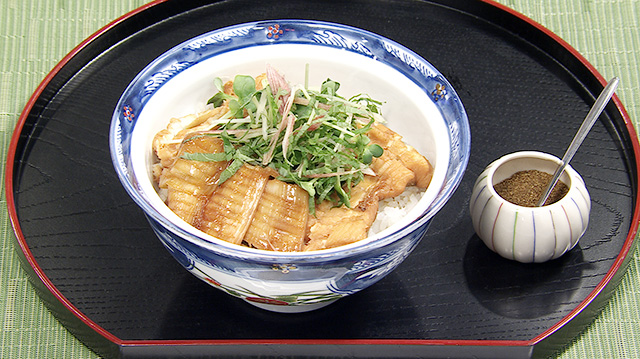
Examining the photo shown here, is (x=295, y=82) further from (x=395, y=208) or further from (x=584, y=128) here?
(x=584, y=128)

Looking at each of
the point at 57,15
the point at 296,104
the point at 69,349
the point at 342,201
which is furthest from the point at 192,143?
the point at 57,15

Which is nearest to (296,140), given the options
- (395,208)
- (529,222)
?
(395,208)

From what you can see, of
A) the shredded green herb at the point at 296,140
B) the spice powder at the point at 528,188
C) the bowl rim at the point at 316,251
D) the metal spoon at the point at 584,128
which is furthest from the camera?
the spice powder at the point at 528,188

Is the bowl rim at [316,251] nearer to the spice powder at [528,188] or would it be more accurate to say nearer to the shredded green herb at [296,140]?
the shredded green herb at [296,140]

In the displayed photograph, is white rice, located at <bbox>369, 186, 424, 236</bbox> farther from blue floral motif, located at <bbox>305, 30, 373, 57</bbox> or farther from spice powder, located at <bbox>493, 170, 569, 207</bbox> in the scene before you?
blue floral motif, located at <bbox>305, 30, 373, 57</bbox>

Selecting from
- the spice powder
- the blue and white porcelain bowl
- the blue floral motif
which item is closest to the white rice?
the blue and white porcelain bowl

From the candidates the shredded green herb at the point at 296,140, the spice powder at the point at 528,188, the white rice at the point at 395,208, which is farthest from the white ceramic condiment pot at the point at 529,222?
the shredded green herb at the point at 296,140

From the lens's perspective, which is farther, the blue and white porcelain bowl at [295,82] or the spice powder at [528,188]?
the spice powder at [528,188]
